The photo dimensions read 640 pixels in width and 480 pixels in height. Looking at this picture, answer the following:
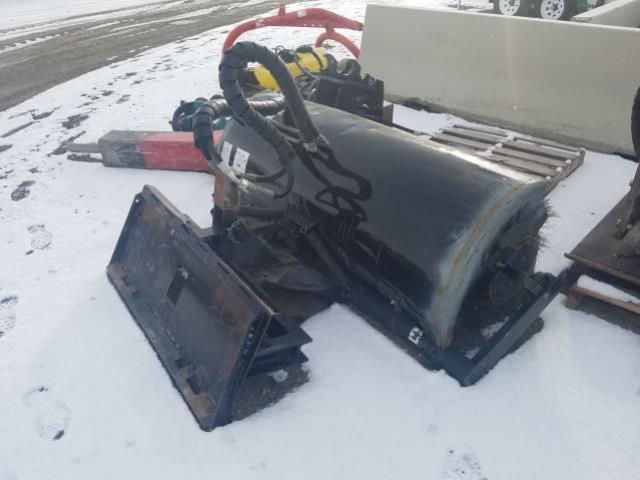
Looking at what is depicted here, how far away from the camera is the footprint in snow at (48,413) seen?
2711 mm

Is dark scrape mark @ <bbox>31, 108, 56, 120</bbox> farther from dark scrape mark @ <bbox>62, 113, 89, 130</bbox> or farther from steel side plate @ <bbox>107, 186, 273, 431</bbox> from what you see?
steel side plate @ <bbox>107, 186, 273, 431</bbox>

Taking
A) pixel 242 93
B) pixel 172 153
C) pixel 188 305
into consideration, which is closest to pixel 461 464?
pixel 188 305

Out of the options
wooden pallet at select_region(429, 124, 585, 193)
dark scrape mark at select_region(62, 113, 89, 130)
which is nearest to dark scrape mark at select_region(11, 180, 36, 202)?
dark scrape mark at select_region(62, 113, 89, 130)

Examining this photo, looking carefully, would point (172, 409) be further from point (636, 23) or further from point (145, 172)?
point (636, 23)

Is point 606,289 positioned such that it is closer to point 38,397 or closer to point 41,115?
point 38,397

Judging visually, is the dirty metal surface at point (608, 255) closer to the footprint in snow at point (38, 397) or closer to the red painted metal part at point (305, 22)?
the footprint in snow at point (38, 397)

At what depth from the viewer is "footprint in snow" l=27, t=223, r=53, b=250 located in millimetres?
4305

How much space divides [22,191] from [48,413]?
3.29 meters

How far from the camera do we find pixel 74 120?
698 centimetres

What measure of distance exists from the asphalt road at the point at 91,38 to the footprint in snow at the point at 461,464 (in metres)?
8.42

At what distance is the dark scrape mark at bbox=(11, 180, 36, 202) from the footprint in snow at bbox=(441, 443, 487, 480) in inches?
190

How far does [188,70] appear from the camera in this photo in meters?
8.81

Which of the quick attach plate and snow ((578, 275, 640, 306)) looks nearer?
the quick attach plate

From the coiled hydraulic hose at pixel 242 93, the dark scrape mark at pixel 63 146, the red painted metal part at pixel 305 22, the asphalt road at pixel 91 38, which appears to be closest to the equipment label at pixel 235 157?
the coiled hydraulic hose at pixel 242 93
